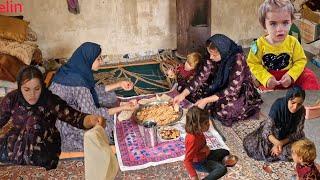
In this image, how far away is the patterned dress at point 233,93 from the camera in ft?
11.8

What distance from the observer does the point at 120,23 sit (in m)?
5.19

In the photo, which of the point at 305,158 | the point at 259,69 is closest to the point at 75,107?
the point at 259,69

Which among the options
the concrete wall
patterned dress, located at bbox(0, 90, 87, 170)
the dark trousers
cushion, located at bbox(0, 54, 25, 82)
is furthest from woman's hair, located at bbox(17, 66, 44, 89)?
the concrete wall

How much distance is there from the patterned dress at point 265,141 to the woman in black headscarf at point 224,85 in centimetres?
46

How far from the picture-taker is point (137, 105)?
3713 millimetres

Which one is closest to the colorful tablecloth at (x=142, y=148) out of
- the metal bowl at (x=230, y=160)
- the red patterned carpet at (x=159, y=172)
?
the red patterned carpet at (x=159, y=172)

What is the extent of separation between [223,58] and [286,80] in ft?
2.60

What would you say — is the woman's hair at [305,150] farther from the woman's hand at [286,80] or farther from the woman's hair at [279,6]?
the woman's hair at [279,6]

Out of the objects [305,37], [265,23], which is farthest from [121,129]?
[305,37]

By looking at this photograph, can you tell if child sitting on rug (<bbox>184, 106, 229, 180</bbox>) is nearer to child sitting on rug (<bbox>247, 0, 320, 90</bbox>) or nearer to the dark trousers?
the dark trousers

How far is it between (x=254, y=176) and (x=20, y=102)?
5.33 feet

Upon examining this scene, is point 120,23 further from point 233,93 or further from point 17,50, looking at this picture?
point 233,93

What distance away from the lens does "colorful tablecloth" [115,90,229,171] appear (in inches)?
129

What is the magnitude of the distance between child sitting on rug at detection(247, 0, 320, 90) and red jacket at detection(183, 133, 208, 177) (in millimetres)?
552
